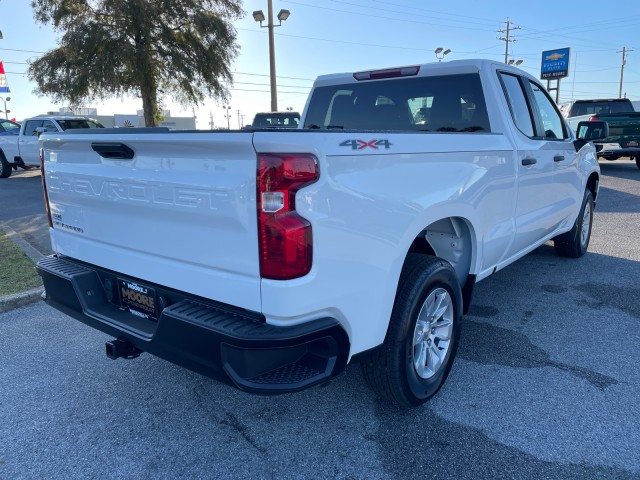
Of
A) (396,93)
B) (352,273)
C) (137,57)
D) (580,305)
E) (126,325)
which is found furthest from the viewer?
(137,57)

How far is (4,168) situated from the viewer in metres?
16.8

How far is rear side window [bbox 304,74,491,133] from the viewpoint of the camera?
3658 millimetres

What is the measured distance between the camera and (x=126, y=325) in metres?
2.50

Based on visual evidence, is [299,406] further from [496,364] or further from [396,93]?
[396,93]

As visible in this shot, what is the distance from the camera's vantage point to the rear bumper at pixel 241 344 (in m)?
1.97

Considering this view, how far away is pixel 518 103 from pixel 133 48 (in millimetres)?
18840

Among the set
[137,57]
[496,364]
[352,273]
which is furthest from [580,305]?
[137,57]

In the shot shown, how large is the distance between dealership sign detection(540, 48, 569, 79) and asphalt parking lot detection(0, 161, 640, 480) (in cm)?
4447

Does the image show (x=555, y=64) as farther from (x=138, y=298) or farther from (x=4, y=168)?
(x=138, y=298)

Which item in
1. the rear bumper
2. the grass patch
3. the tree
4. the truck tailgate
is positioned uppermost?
the tree

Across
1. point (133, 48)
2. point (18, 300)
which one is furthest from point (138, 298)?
point (133, 48)

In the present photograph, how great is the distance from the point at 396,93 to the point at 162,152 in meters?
2.30

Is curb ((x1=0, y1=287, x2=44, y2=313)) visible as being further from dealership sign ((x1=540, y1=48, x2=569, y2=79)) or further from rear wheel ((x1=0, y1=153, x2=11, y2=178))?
dealership sign ((x1=540, y1=48, x2=569, y2=79))

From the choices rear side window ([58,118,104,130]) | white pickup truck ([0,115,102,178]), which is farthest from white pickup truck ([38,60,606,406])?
white pickup truck ([0,115,102,178])
